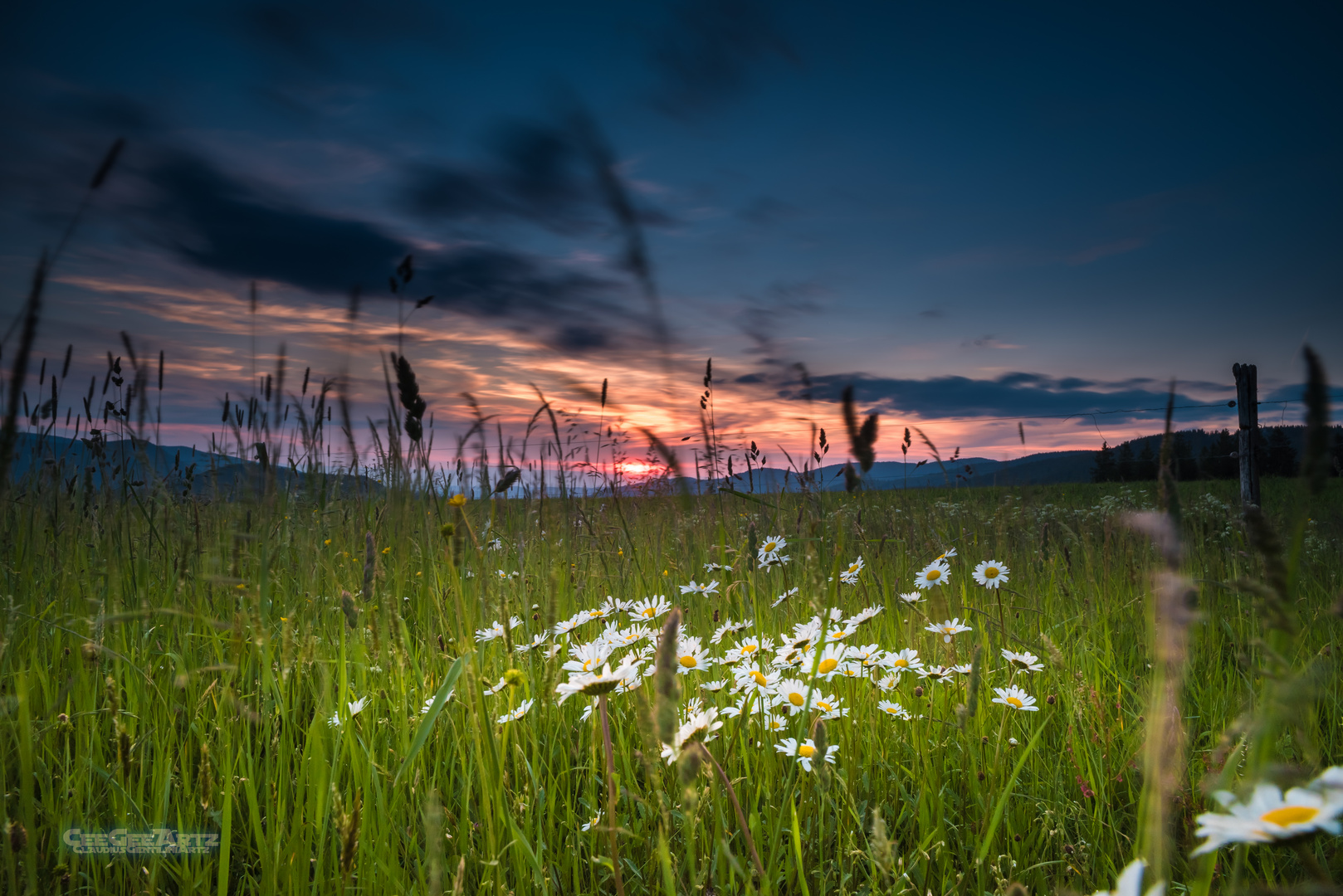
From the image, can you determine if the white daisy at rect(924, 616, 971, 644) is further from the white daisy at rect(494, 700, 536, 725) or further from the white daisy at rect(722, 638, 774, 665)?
the white daisy at rect(494, 700, 536, 725)

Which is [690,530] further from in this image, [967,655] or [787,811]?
[787,811]

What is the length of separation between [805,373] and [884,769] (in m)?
1.22

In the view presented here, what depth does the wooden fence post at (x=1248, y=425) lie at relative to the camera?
572 centimetres

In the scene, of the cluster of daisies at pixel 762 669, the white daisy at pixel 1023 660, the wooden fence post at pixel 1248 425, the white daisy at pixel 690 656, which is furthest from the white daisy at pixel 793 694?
the wooden fence post at pixel 1248 425

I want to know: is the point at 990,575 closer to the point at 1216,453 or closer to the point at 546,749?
the point at 546,749

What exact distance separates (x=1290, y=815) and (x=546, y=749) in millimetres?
1603


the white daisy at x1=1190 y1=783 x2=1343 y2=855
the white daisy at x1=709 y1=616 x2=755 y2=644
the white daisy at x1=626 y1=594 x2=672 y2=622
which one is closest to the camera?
the white daisy at x1=1190 y1=783 x2=1343 y2=855

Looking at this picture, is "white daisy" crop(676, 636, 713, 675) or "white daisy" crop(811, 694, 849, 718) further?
"white daisy" crop(676, 636, 713, 675)

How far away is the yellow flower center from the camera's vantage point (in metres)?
0.56

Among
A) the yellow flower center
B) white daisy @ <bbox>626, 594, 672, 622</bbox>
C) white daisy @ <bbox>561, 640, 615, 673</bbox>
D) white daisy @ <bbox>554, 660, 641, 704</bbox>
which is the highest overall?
the yellow flower center

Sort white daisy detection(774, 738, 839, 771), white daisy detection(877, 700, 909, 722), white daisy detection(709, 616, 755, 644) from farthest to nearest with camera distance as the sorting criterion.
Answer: white daisy detection(709, 616, 755, 644)
white daisy detection(877, 700, 909, 722)
white daisy detection(774, 738, 839, 771)

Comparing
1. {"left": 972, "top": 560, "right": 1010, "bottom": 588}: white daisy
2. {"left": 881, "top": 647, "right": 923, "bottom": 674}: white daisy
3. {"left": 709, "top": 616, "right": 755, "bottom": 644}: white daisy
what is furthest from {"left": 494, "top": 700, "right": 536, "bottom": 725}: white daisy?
{"left": 972, "top": 560, "right": 1010, "bottom": 588}: white daisy

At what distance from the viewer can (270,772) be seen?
175 cm

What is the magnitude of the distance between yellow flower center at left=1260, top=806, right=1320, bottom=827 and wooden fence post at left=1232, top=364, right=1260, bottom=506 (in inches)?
267
